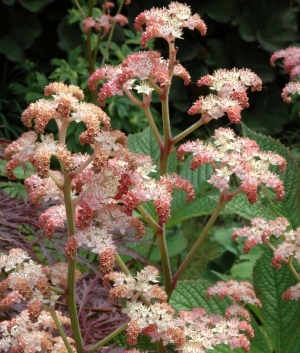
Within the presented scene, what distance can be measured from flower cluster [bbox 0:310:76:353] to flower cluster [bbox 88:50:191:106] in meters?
0.35

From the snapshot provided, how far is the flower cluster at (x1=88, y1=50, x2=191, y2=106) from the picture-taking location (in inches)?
36.4

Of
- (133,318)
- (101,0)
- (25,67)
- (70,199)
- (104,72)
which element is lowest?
A: (133,318)

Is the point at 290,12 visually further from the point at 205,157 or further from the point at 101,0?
the point at 205,157

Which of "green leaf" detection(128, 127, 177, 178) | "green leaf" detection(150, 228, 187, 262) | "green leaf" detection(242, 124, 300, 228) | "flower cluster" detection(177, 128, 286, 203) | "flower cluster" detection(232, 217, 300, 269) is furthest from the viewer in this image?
"green leaf" detection(150, 228, 187, 262)

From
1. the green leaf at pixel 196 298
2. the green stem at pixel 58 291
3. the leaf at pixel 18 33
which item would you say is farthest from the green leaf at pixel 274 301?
the leaf at pixel 18 33

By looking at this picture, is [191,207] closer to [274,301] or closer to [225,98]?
[274,301]

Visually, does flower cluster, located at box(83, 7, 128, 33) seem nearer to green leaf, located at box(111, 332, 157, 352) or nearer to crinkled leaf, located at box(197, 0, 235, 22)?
green leaf, located at box(111, 332, 157, 352)

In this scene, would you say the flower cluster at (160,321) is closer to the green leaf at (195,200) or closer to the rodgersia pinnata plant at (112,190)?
the rodgersia pinnata plant at (112,190)

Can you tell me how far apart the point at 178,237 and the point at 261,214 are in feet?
1.96

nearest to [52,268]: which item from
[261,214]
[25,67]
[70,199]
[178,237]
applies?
[70,199]

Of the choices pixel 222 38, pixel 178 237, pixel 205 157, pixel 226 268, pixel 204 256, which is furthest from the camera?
pixel 222 38

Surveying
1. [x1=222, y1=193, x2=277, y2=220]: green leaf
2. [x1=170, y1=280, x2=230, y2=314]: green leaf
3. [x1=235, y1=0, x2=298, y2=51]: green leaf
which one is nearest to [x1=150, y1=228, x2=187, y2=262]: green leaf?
[x1=222, y1=193, x2=277, y2=220]: green leaf

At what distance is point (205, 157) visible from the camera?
3.08 feet

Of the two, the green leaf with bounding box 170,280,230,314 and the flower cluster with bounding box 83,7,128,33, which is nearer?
the green leaf with bounding box 170,280,230,314
